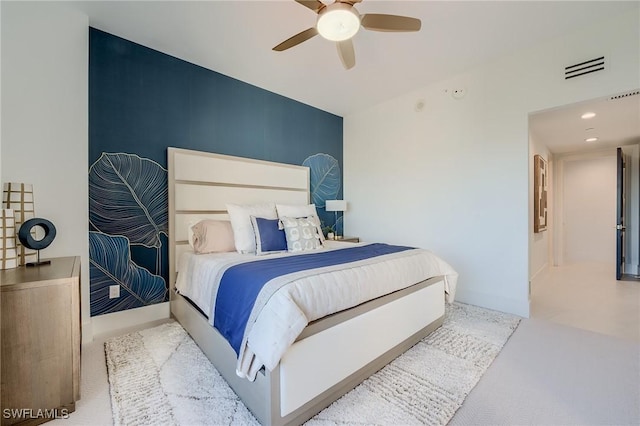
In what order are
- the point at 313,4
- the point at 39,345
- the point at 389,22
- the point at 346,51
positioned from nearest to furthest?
the point at 39,345 → the point at 313,4 → the point at 389,22 → the point at 346,51

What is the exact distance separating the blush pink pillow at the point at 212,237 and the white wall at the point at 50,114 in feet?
2.93

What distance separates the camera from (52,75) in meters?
2.17

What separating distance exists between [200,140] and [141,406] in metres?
2.58

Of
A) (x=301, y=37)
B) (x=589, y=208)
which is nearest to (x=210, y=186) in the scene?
(x=301, y=37)

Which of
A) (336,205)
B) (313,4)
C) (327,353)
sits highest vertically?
(313,4)

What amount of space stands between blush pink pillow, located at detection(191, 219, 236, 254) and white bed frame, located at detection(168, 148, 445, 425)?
1.04ft

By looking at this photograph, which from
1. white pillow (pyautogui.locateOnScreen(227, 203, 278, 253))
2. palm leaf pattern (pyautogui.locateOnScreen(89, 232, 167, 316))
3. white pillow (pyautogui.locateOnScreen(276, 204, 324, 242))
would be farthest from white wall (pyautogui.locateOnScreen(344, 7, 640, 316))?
palm leaf pattern (pyautogui.locateOnScreen(89, 232, 167, 316))

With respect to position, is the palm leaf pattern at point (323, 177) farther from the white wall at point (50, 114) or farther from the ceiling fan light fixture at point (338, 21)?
the white wall at point (50, 114)

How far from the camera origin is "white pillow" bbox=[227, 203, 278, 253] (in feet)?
8.93

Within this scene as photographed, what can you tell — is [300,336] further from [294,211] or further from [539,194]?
[539,194]

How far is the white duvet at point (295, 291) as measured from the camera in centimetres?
133

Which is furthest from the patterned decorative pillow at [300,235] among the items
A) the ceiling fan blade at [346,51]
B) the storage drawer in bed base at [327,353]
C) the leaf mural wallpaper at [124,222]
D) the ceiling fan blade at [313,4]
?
the ceiling fan blade at [313,4]

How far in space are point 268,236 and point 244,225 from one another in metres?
0.31

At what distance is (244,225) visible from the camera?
2.80m
